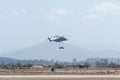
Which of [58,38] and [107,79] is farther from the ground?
[58,38]

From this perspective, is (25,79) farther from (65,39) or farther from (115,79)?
(65,39)

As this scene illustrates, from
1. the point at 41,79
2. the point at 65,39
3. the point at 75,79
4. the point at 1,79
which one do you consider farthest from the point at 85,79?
the point at 65,39

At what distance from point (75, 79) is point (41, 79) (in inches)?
173

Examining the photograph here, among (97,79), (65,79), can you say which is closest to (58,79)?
(65,79)

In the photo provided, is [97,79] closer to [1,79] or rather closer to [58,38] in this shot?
[1,79]

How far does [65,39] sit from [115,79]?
64.7 meters

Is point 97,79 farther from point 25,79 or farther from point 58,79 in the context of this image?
point 25,79

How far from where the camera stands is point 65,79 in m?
59.2

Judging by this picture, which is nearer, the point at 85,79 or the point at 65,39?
the point at 85,79

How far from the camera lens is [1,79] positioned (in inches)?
2352

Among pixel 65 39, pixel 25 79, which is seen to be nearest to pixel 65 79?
pixel 25 79

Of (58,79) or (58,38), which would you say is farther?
(58,38)

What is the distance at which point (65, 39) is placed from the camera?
123 meters

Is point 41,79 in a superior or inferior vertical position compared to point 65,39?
inferior
